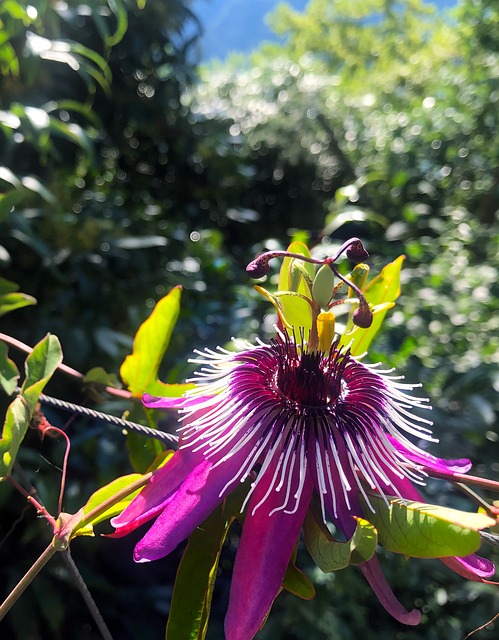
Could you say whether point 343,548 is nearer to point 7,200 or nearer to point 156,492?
point 156,492

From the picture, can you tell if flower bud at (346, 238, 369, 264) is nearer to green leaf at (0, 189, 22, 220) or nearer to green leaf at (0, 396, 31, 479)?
green leaf at (0, 396, 31, 479)

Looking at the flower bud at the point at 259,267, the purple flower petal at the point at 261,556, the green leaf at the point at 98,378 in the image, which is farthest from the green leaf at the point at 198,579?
the green leaf at the point at 98,378

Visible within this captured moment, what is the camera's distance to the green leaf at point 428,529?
0.24 m

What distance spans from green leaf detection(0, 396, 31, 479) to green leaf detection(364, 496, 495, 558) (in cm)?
19

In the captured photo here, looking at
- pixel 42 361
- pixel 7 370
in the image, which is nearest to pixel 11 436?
pixel 42 361

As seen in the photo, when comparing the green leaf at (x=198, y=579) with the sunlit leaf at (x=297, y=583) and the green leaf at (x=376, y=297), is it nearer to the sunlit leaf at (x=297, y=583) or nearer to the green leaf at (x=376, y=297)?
the sunlit leaf at (x=297, y=583)

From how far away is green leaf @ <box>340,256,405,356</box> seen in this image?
1.33 ft

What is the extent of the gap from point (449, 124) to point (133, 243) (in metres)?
1.56

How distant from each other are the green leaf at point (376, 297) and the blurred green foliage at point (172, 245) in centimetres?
29

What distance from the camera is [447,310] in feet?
3.76

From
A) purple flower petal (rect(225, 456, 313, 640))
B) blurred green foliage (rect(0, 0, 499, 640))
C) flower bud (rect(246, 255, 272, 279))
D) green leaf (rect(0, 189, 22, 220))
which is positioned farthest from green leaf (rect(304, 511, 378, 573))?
green leaf (rect(0, 189, 22, 220))

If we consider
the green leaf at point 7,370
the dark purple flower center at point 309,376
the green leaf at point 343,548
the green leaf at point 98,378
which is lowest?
the green leaf at point 343,548

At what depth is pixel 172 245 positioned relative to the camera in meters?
1.44

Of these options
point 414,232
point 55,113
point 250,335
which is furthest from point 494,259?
point 55,113
